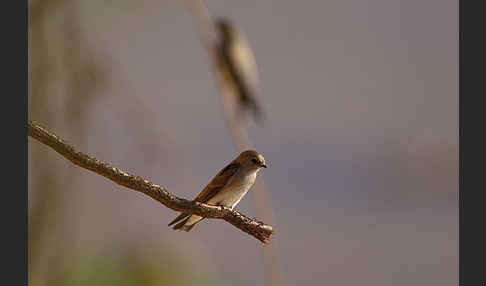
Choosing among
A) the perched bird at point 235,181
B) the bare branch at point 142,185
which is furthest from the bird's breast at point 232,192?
the bare branch at point 142,185

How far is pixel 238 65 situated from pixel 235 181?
191 millimetres

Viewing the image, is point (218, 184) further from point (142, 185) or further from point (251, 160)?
point (142, 185)

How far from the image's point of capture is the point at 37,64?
3.62 feet

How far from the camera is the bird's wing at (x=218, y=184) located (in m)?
0.81

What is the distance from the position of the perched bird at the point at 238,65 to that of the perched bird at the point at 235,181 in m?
0.07

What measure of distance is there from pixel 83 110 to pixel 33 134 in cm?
52

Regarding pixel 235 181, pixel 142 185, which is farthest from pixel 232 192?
pixel 142 185

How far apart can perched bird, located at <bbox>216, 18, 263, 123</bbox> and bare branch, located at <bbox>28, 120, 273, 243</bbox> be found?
6.9 inches

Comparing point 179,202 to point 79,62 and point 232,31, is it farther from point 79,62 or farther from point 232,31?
point 79,62

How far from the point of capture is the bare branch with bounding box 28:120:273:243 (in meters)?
0.57

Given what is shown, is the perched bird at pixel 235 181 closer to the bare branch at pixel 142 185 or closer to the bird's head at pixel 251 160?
the bird's head at pixel 251 160

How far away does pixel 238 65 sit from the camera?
2.82 feet

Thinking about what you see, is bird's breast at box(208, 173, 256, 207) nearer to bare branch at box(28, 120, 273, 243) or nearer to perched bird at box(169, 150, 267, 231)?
perched bird at box(169, 150, 267, 231)

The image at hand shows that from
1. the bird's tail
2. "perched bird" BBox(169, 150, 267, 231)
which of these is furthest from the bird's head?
the bird's tail
